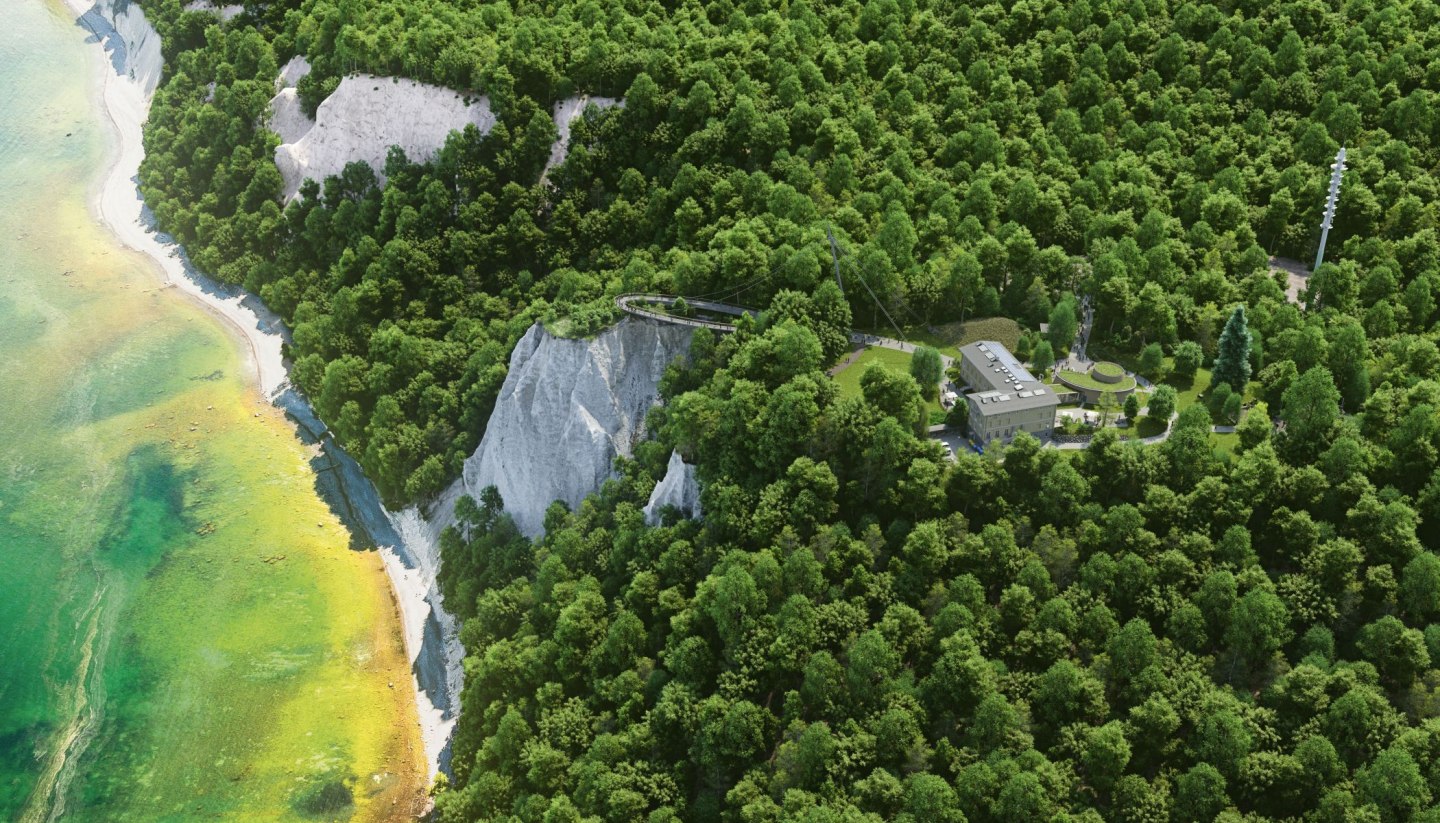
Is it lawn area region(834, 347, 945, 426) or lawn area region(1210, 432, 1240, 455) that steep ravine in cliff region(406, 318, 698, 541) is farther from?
lawn area region(1210, 432, 1240, 455)

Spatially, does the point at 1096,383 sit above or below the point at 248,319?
above

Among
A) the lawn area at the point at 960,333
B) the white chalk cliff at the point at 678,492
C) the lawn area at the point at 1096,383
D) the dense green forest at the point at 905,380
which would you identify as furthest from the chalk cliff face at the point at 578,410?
the lawn area at the point at 1096,383

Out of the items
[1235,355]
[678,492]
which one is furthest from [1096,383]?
[678,492]

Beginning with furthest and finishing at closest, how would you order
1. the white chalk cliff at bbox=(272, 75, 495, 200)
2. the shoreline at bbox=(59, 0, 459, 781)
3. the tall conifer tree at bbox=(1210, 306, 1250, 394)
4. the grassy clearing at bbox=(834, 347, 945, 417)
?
1. the white chalk cliff at bbox=(272, 75, 495, 200)
2. the shoreline at bbox=(59, 0, 459, 781)
3. the tall conifer tree at bbox=(1210, 306, 1250, 394)
4. the grassy clearing at bbox=(834, 347, 945, 417)

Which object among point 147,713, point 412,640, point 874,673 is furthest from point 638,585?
point 147,713

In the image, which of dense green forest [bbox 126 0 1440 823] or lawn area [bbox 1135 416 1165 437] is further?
lawn area [bbox 1135 416 1165 437]

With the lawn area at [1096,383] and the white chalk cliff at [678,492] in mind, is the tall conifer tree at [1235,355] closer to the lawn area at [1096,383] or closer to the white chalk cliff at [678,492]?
the lawn area at [1096,383]

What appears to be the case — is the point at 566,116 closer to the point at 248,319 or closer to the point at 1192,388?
the point at 248,319

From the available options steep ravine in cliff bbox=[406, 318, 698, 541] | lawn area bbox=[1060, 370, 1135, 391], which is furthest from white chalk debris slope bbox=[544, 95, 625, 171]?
lawn area bbox=[1060, 370, 1135, 391]
